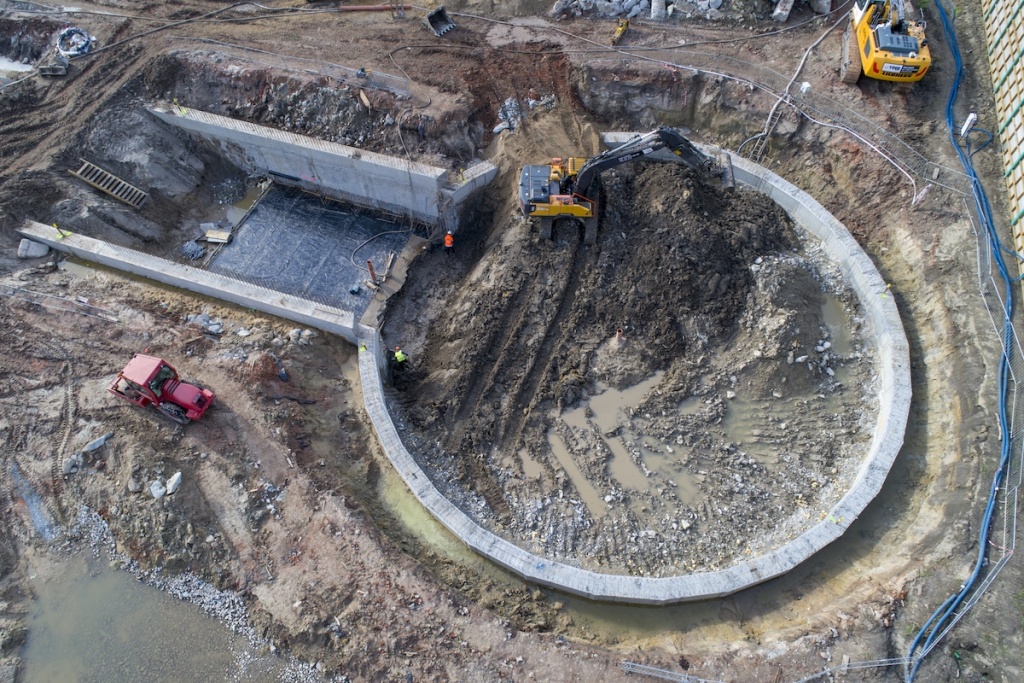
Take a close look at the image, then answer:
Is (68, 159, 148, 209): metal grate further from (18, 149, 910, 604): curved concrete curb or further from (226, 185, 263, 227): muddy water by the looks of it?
(226, 185, 263, 227): muddy water

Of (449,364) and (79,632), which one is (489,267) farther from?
(79,632)

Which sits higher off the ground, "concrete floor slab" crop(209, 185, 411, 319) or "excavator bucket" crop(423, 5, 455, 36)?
"excavator bucket" crop(423, 5, 455, 36)

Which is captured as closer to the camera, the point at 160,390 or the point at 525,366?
the point at 160,390

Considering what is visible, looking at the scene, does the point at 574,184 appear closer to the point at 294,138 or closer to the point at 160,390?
the point at 294,138

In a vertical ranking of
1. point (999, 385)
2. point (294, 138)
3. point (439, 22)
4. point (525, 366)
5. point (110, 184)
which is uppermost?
point (439, 22)

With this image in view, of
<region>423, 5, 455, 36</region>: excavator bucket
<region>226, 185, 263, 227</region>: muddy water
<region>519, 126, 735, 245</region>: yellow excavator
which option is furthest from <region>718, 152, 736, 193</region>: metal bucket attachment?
<region>226, 185, 263, 227</region>: muddy water

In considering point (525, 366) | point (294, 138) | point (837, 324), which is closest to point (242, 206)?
point (294, 138)

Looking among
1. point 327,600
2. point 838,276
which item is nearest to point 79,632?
point 327,600
